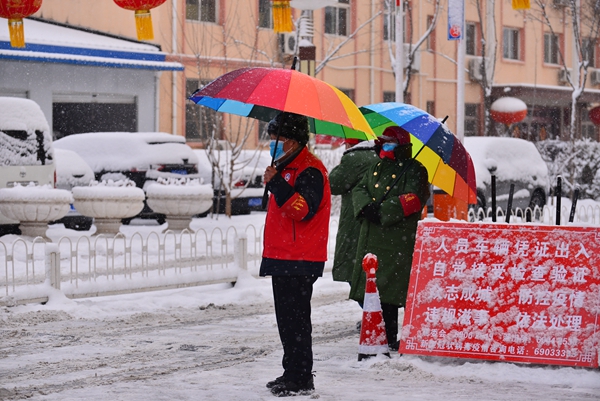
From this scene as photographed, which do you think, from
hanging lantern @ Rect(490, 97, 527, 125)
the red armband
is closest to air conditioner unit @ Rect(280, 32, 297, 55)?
hanging lantern @ Rect(490, 97, 527, 125)

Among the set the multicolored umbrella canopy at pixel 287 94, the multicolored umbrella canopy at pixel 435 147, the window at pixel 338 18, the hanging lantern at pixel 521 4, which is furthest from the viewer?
the window at pixel 338 18

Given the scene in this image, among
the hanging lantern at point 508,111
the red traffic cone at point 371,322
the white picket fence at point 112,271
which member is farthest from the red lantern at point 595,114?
the red traffic cone at point 371,322

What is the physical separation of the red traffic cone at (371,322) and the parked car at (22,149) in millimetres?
8777

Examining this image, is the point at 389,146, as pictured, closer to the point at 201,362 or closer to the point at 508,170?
the point at 201,362

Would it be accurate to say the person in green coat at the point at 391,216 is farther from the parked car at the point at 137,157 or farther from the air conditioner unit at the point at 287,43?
the air conditioner unit at the point at 287,43

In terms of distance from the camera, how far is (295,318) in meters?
6.80

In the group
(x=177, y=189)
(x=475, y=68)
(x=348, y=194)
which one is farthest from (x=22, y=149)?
(x=475, y=68)

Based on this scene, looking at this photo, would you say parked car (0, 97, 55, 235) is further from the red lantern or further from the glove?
the red lantern

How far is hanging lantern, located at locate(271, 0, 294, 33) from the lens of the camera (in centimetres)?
1239

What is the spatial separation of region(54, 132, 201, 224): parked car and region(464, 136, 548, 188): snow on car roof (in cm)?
521

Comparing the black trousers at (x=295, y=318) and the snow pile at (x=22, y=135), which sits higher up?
the snow pile at (x=22, y=135)

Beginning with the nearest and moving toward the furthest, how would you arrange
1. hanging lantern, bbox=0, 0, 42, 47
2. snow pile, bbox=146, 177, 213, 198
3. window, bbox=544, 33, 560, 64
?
hanging lantern, bbox=0, 0, 42, 47 < snow pile, bbox=146, 177, 213, 198 < window, bbox=544, 33, 560, 64

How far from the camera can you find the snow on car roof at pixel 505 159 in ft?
65.4

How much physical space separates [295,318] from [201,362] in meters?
1.50
